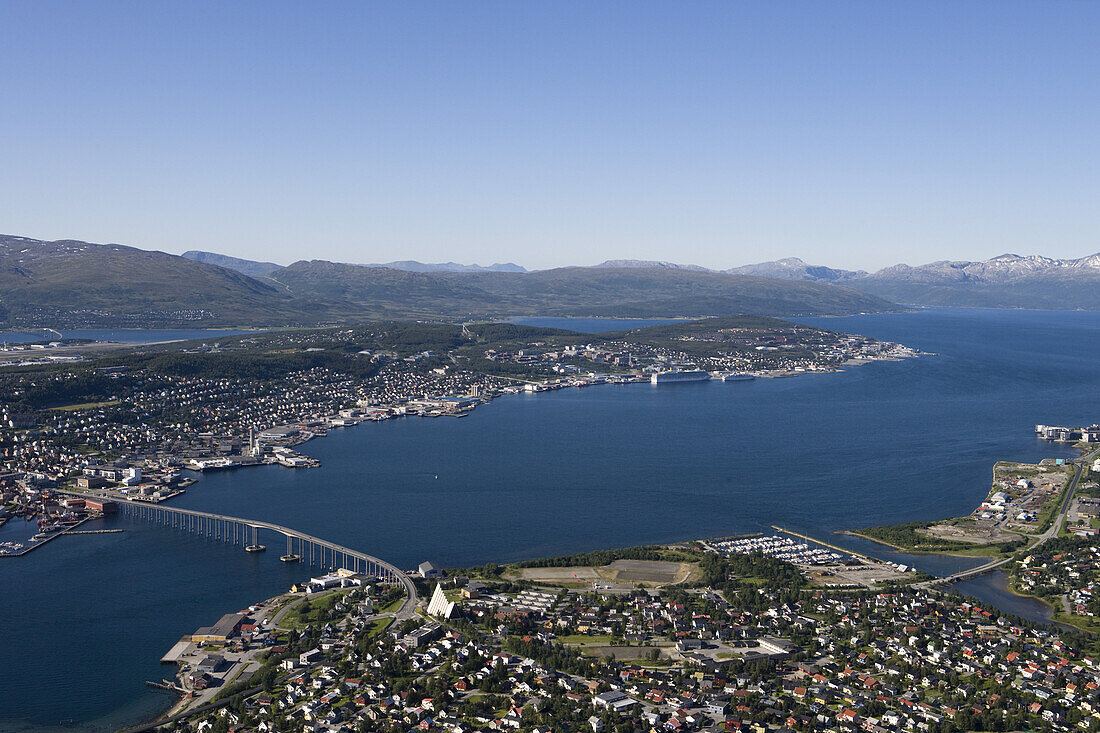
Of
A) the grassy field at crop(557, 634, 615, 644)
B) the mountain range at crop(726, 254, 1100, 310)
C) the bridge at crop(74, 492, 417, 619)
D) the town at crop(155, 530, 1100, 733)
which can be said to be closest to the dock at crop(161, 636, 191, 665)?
the town at crop(155, 530, 1100, 733)

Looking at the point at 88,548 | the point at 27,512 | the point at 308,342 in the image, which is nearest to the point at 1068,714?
the point at 88,548

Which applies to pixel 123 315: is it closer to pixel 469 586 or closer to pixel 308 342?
pixel 308 342

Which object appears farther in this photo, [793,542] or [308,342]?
[308,342]

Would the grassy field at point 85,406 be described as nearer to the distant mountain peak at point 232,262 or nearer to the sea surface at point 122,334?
the sea surface at point 122,334

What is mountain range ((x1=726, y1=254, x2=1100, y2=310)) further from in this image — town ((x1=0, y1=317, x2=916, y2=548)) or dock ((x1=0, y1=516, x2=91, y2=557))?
dock ((x1=0, y1=516, x2=91, y2=557))

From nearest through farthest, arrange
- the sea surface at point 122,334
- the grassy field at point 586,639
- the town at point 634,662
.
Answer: the town at point 634,662, the grassy field at point 586,639, the sea surface at point 122,334

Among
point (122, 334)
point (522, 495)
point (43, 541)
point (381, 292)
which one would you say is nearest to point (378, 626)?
point (522, 495)

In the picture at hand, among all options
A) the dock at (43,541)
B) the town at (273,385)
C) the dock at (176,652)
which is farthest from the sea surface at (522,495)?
the town at (273,385)
